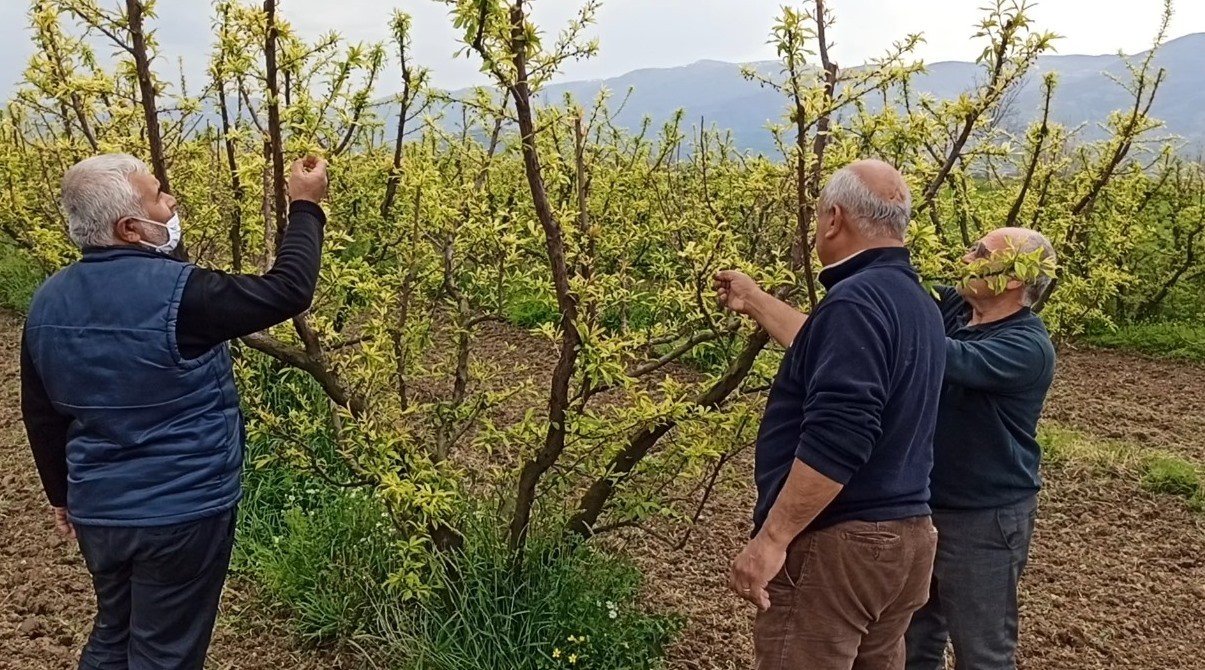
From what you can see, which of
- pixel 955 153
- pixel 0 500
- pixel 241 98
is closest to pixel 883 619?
pixel 955 153

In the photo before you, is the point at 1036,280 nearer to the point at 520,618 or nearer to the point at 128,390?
the point at 520,618

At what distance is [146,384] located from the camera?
2.09m

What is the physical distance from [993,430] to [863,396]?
0.84m

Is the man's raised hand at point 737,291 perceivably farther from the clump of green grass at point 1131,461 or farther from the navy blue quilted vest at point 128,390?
the clump of green grass at point 1131,461

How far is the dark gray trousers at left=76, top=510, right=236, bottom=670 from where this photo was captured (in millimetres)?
2203

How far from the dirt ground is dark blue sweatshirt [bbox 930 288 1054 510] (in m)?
0.92

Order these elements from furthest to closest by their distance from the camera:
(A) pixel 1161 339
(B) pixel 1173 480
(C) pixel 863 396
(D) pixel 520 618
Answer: (A) pixel 1161 339, (B) pixel 1173 480, (D) pixel 520 618, (C) pixel 863 396

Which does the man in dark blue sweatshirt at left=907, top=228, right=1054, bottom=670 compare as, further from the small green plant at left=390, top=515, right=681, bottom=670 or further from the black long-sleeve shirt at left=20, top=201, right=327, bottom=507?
the black long-sleeve shirt at left=20, top=201, right=327, bottom=507

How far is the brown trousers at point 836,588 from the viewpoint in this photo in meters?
1.95

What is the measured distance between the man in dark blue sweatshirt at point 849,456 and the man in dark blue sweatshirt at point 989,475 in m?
0.43

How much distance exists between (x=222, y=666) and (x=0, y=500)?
213 centimetres

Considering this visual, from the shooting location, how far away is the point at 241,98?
3.09m

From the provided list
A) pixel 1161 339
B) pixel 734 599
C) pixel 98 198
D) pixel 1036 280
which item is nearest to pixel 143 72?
pixel 98 198

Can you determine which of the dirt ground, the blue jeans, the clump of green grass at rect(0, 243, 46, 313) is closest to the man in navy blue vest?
the dirt ground
